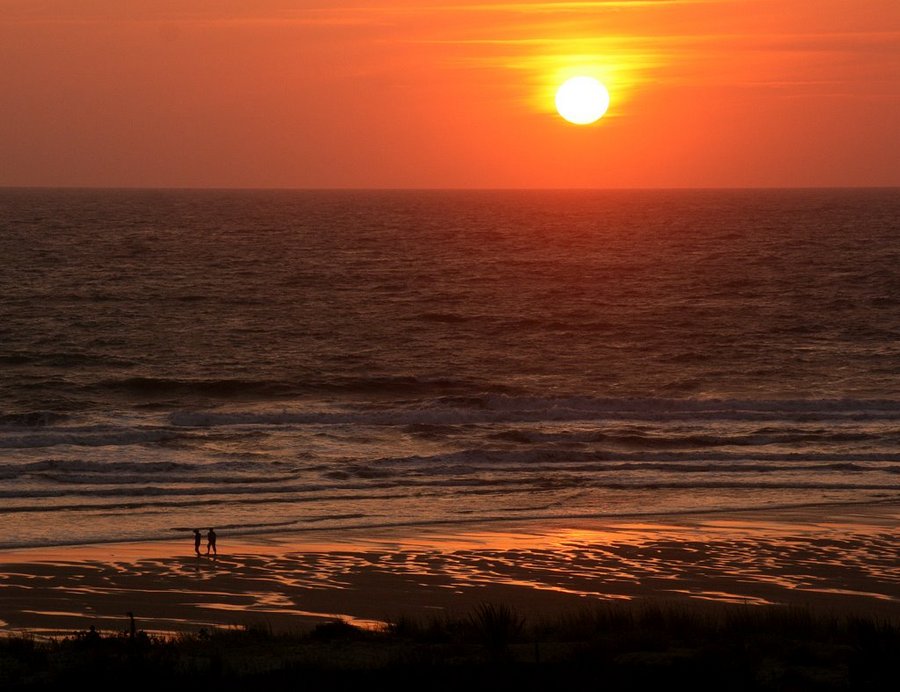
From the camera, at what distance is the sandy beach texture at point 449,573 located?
18.6 m

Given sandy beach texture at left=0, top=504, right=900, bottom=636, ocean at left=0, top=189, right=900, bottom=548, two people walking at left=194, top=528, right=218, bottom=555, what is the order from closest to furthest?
1. sandy beach texture at left=0, top=504, right=900, bottom=636
2. two people walking at left=194, top=528, right=218, bottom=555
3. ocean at left=0, top=189, right=900, bottom=548

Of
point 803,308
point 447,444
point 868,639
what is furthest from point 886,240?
point 868,639

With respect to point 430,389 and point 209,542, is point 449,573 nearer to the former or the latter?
point 209,542

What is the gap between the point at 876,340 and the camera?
180ft

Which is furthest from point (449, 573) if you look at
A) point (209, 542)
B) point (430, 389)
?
point (430, 389)

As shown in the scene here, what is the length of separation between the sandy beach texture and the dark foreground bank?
116 inches

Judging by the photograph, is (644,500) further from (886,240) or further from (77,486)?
(886,240)

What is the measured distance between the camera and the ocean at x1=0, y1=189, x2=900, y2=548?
28375mm

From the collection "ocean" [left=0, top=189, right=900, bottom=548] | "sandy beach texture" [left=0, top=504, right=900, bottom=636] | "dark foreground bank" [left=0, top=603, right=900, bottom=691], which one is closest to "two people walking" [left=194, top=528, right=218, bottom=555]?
"sandy beach texture" [left=0, top=504, right=900, bottom=636]

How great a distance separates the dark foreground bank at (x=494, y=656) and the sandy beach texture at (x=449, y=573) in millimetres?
2954

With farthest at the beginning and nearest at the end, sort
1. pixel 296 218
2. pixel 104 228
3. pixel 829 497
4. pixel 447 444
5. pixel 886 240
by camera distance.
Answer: pixel 296 218 < pixel 104 228 < pixel 886 240 < pixel 447 444 < pixel 829 497

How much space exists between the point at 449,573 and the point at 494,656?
776 cm

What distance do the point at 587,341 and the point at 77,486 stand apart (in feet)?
101

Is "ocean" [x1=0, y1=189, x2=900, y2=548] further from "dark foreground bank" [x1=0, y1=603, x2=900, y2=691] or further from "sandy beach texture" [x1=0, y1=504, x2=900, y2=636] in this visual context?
"dark foreground bank" [x1=0, y1=603, x2=900, y2=691]
